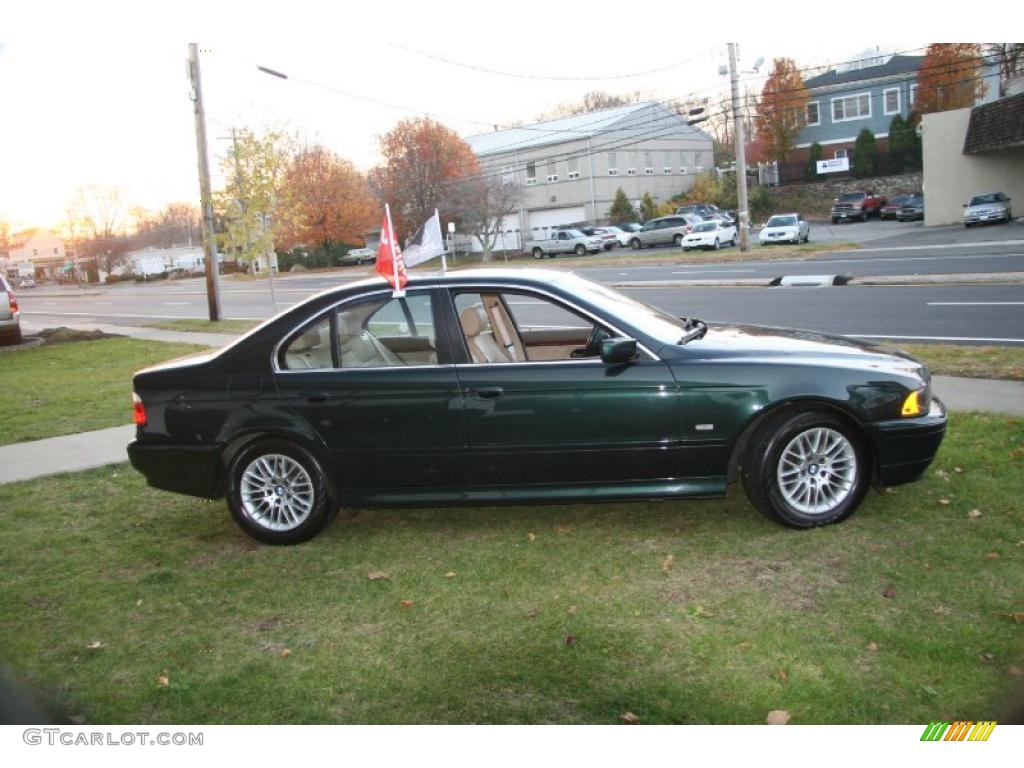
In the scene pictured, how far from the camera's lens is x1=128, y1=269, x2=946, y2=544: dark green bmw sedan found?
5.01m

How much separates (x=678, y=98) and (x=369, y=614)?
50748 mm

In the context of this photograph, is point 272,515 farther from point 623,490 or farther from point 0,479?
point 0,479

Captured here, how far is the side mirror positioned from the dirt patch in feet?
55.7

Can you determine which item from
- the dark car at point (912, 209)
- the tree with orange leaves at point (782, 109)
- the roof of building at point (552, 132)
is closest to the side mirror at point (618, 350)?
the dark car at point (912, 209)

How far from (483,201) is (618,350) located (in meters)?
44.5

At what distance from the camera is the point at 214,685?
3.81 metres

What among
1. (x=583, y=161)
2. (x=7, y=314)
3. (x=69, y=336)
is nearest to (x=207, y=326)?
(x=69, y=336)

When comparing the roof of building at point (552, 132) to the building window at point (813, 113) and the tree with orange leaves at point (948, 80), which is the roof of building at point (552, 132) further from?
the tree with orange leaves at point (948, 80)

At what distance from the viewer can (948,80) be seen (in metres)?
53.2

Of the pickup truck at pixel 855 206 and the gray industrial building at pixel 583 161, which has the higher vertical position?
the gray industrial building at pixel 583 161

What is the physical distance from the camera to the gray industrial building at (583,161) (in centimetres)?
5591

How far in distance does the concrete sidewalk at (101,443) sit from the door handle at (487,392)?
4.18 m

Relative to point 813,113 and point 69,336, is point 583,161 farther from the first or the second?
point 69,336

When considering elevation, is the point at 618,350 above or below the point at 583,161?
below
